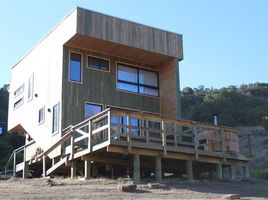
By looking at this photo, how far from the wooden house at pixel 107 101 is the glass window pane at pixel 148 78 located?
2.0 inches

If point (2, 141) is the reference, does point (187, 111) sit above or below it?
above

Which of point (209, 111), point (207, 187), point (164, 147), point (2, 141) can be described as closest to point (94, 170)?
point (164, 147)

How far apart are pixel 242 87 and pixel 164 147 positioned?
5969cm

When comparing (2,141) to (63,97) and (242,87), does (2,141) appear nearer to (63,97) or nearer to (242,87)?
(63,97)

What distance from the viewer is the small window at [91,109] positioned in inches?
923

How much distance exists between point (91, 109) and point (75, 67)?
2012 millimetres

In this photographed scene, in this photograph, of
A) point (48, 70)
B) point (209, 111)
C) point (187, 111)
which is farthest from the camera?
point (187, 111)

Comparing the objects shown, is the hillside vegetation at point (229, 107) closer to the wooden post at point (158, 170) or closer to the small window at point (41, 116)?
the small window at point (41, 116)

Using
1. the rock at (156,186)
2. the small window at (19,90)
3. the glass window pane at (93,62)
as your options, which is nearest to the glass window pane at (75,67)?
the glass window pane at (93,62)

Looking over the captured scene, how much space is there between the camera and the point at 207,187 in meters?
18.6

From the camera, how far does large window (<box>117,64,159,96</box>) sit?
2502cm

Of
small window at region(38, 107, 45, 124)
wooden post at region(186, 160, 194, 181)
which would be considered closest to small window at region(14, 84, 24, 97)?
small window at region(38, 107, 45, 124)

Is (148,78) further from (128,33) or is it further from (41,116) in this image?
(41,116)

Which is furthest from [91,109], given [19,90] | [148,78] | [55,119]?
[19,90]
